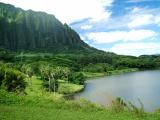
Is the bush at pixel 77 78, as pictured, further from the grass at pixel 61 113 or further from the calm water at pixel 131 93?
the grass at pixel 61 113

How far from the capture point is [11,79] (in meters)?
54.2

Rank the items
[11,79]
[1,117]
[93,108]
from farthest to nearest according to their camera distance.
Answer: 1. [11,79]
2. [93,108]
3. [1,117]

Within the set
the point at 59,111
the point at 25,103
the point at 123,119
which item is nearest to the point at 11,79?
the point at 25,103

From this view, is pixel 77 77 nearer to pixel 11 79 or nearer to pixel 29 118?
pixel 11 79

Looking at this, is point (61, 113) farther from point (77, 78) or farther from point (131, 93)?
point (77, 78)

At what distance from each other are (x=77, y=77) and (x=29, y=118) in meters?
148

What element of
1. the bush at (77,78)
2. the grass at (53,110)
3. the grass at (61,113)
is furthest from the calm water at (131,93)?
the grass at (61,113)

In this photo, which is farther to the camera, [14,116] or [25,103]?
[25,103]

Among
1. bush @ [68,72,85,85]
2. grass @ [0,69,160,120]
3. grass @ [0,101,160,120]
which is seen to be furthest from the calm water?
grass @ [0,101,160,120]

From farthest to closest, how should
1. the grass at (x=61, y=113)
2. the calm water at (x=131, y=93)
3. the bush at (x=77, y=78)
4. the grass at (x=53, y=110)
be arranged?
the bush at (x=77, y=78) → the calm water at (x=131, y=93) → the grass at (x=53, y=110) → the grass at (x=61, y=113)

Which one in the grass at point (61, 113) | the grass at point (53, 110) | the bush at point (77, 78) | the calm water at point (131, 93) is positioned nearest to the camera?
the grass at point (61, 113)

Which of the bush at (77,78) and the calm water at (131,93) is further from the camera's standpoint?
the bush at (77,78)

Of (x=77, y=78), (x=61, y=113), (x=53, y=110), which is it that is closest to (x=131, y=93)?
(x=77, y=78)

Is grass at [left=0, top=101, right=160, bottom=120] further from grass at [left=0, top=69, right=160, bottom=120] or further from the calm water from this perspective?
the calm water
